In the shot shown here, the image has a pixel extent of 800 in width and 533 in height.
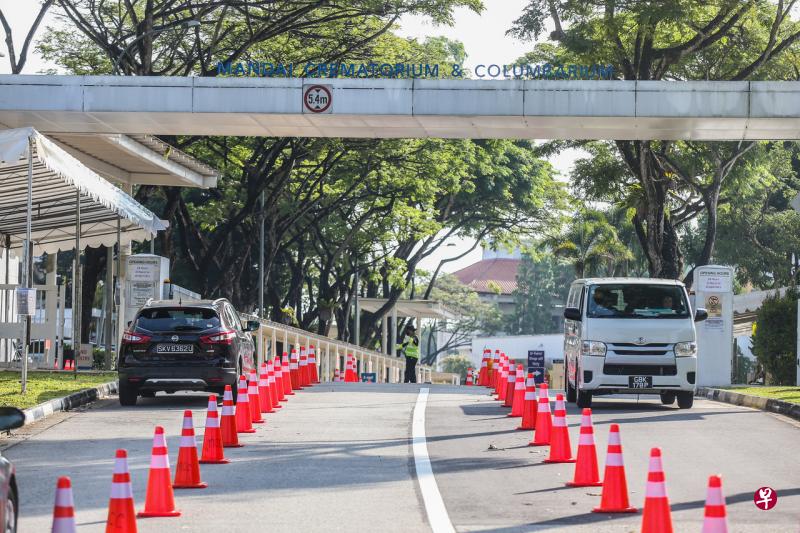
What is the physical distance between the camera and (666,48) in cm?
3142

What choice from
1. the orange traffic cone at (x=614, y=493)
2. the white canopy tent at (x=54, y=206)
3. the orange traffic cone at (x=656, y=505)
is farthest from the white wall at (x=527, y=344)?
the orange traffic cone at (x=656, y=505)

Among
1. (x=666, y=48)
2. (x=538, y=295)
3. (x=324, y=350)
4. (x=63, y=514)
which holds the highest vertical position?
(x=666, y=48)

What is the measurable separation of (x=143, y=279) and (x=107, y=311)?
7.41 ft

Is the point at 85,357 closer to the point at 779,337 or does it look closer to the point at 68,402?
the point at 68,402

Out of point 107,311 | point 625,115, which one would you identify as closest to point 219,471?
point 625,115

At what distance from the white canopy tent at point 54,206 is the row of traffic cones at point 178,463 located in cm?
432

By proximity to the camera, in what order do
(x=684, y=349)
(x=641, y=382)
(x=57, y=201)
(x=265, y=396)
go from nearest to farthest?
(x=265, y=396)
(x=641, y=382)
(x=684, y=349)
(x=57, y=201)

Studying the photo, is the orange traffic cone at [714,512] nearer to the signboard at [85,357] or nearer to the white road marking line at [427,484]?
the white road marking line at [427,484]

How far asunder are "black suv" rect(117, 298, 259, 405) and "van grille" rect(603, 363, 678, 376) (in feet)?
18.6

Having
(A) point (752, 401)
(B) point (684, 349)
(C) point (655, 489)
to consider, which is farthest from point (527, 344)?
(C) point (655, 489)

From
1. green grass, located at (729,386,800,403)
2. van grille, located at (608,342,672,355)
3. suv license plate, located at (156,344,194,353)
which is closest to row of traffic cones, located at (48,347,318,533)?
suv license plate, located at (156,344,194,353)

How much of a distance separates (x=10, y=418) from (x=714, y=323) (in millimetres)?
22184

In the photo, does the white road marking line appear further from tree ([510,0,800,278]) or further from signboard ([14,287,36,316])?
tree ([510,0,800,278])

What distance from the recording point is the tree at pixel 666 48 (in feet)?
98.3
